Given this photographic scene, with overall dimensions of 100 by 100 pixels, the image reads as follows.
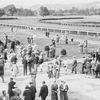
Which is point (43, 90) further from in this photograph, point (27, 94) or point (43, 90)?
point (27, 94)

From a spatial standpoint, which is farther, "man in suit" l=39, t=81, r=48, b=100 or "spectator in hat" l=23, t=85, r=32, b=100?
"man in suit" l=39, t=81, r=48, b=100

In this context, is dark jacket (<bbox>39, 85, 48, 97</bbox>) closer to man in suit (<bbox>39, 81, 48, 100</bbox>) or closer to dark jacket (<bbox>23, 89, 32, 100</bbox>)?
man in suit (<bbox>39, 81, 48, 100</bbox>)

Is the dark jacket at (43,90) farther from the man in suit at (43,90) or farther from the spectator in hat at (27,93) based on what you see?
the spectator in hat at (27,93)

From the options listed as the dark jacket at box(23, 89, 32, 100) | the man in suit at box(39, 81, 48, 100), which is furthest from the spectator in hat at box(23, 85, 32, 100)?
the man in suit at box(39, 81, 48, 100)

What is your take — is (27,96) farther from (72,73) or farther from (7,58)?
(7,58)

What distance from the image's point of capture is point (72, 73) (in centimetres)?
2392

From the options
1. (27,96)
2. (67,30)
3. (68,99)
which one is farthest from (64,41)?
(27,96)

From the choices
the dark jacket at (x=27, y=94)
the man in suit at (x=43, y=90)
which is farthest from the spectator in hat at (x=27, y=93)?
the man in suit at (x=43, y=90)

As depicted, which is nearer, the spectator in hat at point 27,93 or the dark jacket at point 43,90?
the spectator in hat at point 27,93

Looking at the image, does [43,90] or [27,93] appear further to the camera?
[43,90]

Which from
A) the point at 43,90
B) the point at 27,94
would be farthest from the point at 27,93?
the point at 43,90

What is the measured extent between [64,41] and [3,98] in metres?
30.2

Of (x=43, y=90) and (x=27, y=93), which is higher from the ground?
(x=27, y=93)

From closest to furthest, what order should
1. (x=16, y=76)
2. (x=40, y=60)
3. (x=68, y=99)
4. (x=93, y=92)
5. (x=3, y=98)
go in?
(x=3, y=98), (x=68, y=99), (x=93, y=92), (x=16, y=76), (x=40, y=60)
